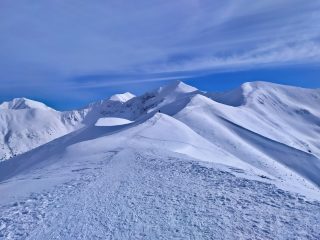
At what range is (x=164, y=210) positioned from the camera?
1296 centimetres

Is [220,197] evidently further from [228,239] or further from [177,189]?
[228,239]

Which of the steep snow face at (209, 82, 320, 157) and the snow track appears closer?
the snow track

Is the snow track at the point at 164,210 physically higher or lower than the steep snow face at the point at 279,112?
higher

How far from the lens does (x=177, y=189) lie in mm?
15469

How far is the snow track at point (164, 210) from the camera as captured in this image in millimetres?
11266

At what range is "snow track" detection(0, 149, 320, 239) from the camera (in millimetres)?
11266

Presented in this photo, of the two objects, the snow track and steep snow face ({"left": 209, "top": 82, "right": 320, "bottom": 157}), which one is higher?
the snow track

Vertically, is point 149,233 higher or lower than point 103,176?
higher

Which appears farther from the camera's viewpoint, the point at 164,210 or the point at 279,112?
the point at 279,112

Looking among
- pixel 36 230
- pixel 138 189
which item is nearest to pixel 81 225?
pixel 36 230

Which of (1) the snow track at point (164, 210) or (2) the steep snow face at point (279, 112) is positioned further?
(2) the steep snow face at point (279, 112)

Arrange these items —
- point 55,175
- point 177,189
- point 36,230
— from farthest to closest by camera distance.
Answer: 1. point 55,175
2. point 177,189
3. point 36,230

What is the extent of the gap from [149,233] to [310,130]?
9010 centimetres

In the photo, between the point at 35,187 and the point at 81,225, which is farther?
the point at 35,187
